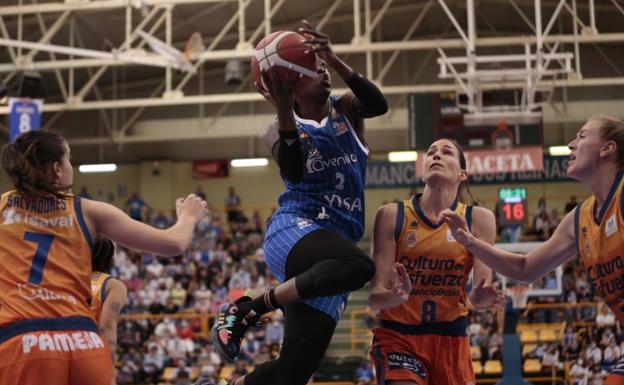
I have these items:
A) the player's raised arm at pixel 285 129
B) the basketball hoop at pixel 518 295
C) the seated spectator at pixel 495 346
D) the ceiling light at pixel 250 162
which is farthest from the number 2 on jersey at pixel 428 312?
the ceiling light at pixel 250 162

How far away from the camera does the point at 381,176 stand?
29766mm

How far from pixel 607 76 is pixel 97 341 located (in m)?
26.3

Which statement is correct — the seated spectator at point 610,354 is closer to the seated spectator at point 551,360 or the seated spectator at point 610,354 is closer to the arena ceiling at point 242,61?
the seated spectator at point 551,360

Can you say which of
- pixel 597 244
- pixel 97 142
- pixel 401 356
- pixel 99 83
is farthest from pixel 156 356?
pixel 597 244

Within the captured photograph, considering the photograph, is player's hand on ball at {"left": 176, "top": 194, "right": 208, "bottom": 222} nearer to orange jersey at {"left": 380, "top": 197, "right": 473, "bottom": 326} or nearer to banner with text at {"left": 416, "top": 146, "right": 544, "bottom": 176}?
orange jersey at {"left": 380, "top": 197, "right": 473, "bottom": 326}

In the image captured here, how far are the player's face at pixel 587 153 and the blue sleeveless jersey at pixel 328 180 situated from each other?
1319mm

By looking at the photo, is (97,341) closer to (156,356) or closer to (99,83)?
(156,356)

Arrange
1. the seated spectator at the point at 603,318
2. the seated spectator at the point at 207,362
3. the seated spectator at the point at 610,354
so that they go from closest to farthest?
the seated spectator at the point at 610,354 → the seated spectator at the point at 603,318 → the seated spectator at the point at 207,362

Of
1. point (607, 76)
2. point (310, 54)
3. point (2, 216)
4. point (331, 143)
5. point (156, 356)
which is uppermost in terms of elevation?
point (607, 76)

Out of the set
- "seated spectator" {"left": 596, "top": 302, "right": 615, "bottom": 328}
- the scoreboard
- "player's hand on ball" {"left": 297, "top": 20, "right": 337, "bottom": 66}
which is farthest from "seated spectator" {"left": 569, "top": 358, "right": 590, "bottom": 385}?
"player's hand on ball" {"left": 297, "top": 20, "right": 337, "bottom": 66}

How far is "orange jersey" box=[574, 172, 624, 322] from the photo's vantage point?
502cm

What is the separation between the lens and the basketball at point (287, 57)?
5.40 m

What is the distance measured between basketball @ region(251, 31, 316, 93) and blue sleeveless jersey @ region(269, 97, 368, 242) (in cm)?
43

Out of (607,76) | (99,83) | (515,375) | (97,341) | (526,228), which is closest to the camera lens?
(97,341)
